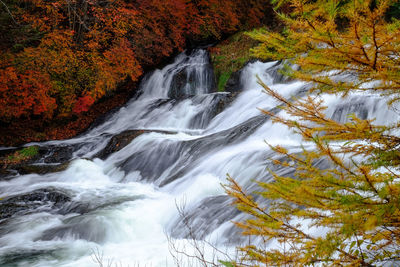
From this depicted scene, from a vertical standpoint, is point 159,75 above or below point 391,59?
below

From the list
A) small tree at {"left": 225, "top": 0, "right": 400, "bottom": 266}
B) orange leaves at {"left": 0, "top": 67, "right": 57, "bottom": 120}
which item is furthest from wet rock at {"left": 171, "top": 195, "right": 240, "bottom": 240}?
orange leaves at {"left": 0, "top": 67, "right": 57, "bottom": 120}

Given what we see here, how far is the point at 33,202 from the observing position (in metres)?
7.24

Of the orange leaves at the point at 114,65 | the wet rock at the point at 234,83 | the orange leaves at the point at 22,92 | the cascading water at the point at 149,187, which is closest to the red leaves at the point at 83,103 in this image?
the orange leaves at the point at 114,65

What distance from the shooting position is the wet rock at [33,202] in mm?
6793

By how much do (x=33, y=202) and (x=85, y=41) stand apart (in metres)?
9.29

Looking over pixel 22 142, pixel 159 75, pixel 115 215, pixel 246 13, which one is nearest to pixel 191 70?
pixel 159 75

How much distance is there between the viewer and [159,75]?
18.0 m

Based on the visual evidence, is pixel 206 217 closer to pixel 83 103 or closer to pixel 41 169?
pixel 41 169

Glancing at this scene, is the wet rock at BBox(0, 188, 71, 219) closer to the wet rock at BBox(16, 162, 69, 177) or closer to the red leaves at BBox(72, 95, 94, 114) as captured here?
the wet rock at BBox(16, 162, 69, 177)

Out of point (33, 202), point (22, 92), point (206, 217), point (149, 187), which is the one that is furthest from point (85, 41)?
point (206, 217)

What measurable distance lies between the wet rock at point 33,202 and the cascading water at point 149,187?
22 mm

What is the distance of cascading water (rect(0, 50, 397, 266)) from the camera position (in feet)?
17.0

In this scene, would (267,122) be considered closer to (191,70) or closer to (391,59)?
(391,59)

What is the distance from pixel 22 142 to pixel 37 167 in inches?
186
